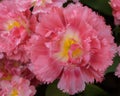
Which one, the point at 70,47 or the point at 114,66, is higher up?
the point at 70,47

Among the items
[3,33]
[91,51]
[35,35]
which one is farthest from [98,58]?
[3,33]

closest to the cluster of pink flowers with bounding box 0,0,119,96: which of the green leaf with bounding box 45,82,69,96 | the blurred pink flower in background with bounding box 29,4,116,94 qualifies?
the blurred pink flower in background with bounding box 29,4,116,94

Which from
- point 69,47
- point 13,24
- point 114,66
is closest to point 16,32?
point 13,24

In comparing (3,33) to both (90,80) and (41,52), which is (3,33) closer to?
(41,52)

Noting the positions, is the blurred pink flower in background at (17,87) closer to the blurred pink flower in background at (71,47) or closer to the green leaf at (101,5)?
the blurred pink flower in background at (71,47)

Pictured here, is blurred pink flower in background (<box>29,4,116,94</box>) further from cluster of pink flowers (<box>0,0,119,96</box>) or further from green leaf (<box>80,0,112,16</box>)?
green leaf (<box>80,0,112,16</box>)

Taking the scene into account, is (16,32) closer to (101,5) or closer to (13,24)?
(13,24)

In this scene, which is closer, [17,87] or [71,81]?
[71,81]
